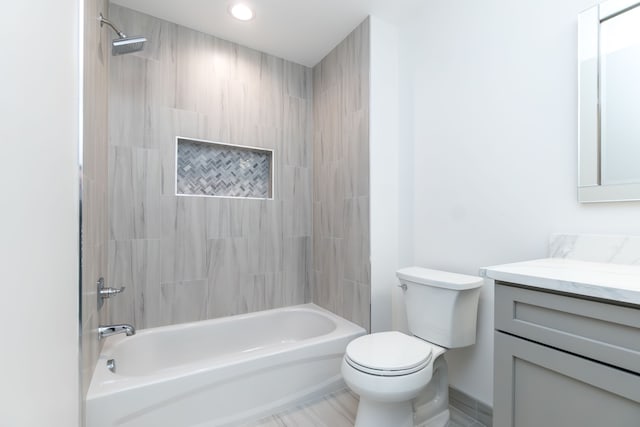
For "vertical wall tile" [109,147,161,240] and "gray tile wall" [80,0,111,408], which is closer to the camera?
"gray tile wall" [80,0,111,408]

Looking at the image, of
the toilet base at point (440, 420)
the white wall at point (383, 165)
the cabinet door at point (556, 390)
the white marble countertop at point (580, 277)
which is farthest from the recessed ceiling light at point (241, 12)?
the toilet base at point (440, 420)

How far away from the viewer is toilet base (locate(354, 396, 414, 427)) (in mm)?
1305

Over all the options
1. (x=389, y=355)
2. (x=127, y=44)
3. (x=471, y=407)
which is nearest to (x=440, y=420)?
(x=471, y=407)

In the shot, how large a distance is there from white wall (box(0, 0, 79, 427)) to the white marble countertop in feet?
4.14

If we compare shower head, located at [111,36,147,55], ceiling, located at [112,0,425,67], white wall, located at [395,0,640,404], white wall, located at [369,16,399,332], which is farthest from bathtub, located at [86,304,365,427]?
ceiling, located at [112,0,425,67]

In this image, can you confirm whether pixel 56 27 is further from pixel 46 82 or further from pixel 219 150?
pixel 219 150

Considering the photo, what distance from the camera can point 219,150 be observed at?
228 centimetres

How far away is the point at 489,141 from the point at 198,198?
6.27 ft

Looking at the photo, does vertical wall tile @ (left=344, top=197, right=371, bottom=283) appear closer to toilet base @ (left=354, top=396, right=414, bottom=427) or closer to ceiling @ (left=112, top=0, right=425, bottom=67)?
toilet base @ (left=354, top=396, right=414, bottom=427)

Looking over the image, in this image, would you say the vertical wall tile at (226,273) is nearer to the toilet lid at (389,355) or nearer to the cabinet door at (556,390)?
the toilet lid at (389,355)

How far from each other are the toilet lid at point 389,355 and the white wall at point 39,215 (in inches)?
41.6

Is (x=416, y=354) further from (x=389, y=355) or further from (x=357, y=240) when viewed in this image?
(x=357, y=240)

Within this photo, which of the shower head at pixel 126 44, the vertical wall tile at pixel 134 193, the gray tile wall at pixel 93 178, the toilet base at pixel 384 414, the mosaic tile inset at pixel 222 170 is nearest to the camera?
the gray tile wall at pixel 93 178

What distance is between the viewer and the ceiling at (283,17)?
1.85 meters
